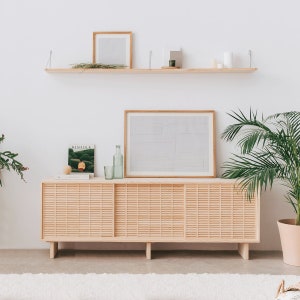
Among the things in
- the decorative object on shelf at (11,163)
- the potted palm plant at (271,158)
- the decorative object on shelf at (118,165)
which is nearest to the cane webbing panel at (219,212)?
the potted palm plant at (271,158)

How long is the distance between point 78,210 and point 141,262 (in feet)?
2.29

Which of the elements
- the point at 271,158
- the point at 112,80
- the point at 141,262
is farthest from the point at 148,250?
the point at 112,80

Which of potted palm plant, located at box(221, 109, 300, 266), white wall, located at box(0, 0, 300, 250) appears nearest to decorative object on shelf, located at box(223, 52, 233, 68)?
white wall, located at box(0, 0, 300, 250)

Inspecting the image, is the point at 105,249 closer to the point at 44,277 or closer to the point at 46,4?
the point at 44,277

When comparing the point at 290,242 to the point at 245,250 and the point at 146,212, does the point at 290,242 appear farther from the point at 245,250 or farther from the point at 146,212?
the point at 146,212

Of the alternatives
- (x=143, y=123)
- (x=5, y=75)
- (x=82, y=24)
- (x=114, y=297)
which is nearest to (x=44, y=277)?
(x=114, y=297)

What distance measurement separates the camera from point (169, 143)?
4434 millimetres

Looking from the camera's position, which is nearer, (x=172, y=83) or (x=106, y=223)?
(x=106, y=223)

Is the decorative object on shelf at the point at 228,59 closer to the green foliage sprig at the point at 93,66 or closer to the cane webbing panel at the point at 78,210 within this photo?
the green foliage sprig at the point at 93,66

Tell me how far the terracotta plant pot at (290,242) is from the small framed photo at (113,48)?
198cm

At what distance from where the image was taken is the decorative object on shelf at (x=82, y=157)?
174 inches

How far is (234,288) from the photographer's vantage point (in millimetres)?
2832

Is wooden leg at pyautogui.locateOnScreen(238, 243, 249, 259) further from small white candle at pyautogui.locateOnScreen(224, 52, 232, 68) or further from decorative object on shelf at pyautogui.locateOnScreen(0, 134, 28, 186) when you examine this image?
decorative object on shelf at pyautogui.locateOnScreen(0, 134, 28, 186)

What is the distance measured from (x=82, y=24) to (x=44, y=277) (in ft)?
7.82
